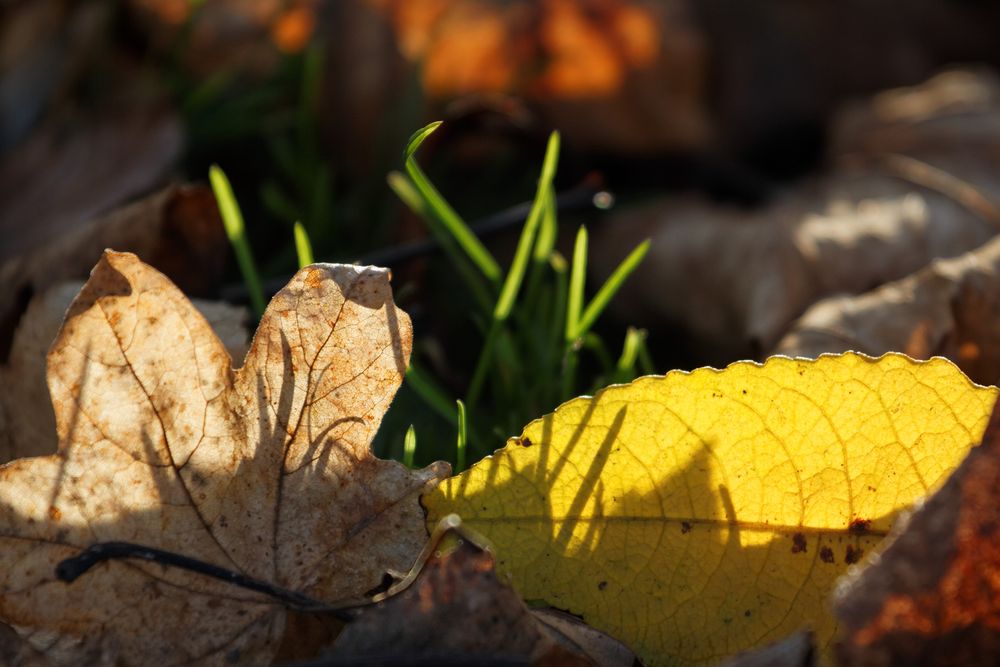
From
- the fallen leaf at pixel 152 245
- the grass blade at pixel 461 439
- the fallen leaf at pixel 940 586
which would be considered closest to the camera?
the fallen leaf at pixel 940 586

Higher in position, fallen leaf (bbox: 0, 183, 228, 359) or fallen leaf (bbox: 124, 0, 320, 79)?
fallen leaf (bbox: 124, 0, 320, 79)

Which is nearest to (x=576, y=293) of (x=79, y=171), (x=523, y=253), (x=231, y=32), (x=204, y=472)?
(x=523, y=253)

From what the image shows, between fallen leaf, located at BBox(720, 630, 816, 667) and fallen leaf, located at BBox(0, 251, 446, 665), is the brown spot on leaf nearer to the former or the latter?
fallen leaf, located at BBox(720, 630, 816, 667)

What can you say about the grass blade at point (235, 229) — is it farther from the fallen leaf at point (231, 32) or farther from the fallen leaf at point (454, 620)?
the fallen leaf at point (231, 32)

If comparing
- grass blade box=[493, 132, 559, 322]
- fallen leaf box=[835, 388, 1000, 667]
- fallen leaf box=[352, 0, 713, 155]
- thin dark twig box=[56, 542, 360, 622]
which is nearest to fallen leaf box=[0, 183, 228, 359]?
grass blade box=[493, 132, 559, 322]

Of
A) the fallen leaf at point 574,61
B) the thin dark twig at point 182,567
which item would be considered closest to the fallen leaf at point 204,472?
the thin dark twig at point 182,567

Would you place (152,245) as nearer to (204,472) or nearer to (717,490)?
(204,472)
